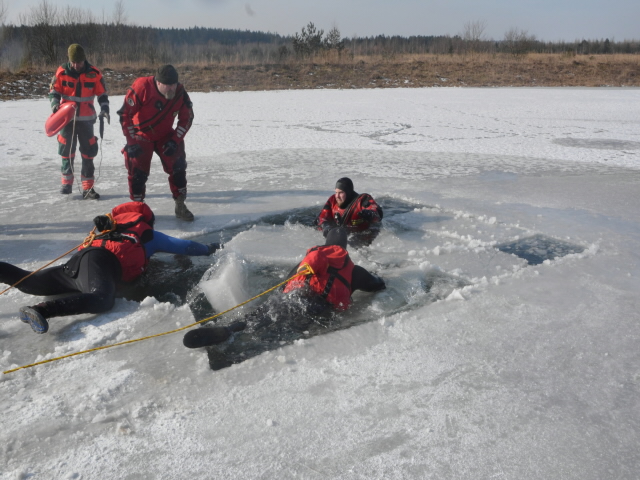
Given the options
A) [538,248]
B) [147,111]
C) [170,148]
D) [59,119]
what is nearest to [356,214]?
A: [538,248]

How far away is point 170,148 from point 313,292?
8.28ft

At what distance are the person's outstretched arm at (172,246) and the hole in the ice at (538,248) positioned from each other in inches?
90.9

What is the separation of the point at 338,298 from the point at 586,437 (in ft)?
4.79

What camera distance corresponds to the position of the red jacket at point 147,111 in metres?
4.75

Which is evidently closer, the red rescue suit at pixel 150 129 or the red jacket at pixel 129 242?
the red jacket at pixel 129 242

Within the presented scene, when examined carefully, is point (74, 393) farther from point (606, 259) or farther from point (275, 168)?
point (275, 168)

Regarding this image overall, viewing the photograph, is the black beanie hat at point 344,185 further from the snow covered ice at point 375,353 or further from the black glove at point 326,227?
the snow covered ice at point 375,353

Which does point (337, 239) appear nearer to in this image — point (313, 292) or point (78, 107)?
point (313, 292)

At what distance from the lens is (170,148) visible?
4.84 metres

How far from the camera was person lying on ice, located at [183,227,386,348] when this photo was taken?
2.91m

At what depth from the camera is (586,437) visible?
6.56ft

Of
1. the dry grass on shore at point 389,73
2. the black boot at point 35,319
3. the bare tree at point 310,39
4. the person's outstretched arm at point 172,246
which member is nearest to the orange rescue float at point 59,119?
the person's outstretched arm at point 172,246

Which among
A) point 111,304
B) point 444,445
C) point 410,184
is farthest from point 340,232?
point 410,184

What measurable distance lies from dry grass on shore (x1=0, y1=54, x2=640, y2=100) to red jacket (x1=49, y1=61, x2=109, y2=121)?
14.1m
